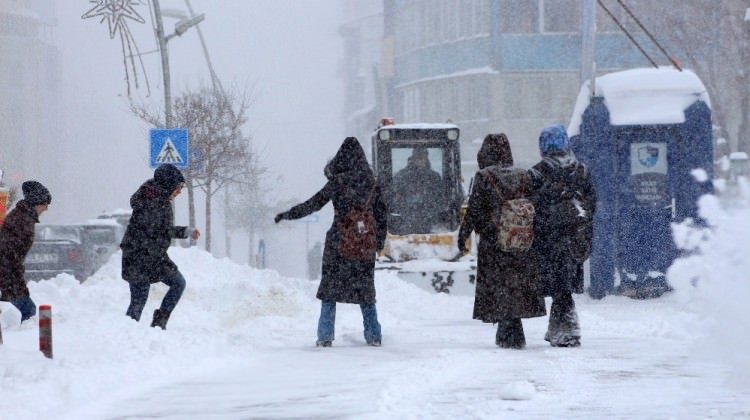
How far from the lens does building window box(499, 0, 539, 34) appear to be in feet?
155

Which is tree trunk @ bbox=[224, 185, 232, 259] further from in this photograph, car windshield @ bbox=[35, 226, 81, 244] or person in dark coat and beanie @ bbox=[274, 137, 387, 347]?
person in dark coat and beanie @ bbox=[274, 137, 387, 347]

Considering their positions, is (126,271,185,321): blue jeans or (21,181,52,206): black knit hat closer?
(126,271,185,321): blue jeans

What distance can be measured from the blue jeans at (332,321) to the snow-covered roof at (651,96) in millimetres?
7783

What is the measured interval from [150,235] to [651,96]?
340 inches

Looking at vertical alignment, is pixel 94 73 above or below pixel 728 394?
above

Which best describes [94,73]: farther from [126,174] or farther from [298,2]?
[298,2]

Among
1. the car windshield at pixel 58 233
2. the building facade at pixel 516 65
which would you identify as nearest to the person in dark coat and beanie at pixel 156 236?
the car windshield at pixel 58 233

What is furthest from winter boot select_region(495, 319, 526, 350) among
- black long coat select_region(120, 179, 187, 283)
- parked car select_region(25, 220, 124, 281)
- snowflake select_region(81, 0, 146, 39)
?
parked car select_region(25, 220, 124, 281)

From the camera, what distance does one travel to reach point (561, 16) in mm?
46719

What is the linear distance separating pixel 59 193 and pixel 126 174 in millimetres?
18914

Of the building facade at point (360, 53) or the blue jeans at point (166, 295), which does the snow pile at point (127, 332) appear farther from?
the building facade at point (360, 53)

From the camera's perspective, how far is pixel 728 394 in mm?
7445

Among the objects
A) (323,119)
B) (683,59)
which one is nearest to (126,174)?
(323,119)

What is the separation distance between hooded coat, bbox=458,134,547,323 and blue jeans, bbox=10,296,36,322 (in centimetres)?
447
